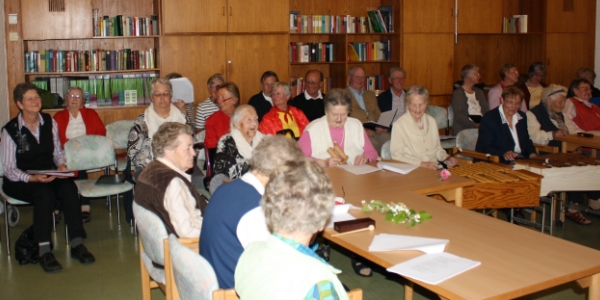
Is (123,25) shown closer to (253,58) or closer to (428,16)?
(253,58)

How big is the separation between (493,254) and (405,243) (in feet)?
1.29

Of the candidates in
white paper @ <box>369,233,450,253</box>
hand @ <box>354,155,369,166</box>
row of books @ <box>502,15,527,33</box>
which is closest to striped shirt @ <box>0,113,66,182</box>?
hand @ <box>354,155,369,166</box>

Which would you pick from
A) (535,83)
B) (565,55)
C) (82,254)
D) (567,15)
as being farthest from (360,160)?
(567,15)

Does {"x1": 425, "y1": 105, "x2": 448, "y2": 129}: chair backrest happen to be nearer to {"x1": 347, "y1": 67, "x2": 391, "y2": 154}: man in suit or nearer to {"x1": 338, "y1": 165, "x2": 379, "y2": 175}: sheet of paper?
{"x1": 347, "y1": 67, "x2": 391, "y2": 154}: man in suit

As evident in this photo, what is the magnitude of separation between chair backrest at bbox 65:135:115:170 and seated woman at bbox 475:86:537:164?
137 inches

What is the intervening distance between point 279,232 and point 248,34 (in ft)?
20.6

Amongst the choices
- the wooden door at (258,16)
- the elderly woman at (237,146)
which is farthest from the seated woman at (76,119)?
the elderly woman at (237,146)

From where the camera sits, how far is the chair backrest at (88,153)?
5.67 metres

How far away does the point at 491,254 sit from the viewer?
2.75 m

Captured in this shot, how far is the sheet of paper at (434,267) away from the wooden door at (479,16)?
7.12m

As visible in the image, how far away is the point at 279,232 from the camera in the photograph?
6.59ft

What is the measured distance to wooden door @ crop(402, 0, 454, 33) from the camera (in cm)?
883

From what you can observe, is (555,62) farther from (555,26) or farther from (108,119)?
(108,119)

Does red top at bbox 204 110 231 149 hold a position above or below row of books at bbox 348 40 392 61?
below
